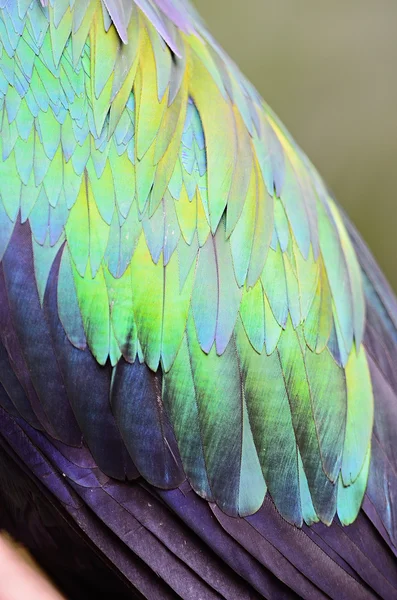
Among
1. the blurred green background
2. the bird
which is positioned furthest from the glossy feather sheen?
the blurred green background

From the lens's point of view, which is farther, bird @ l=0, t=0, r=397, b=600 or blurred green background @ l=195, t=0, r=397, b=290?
blurred green background @ l=195, t=0, r=397, b=290

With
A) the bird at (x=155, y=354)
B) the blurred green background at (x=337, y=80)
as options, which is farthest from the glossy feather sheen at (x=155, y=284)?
the blurred green background at (x=337, y=80)

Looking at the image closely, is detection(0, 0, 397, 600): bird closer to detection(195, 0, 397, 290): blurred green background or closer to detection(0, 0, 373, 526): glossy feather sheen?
detection(0, 0, 373, 526): glossy feather sheen

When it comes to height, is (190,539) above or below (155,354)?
below

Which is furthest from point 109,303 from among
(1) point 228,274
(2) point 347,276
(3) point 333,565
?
(3) point 333,565

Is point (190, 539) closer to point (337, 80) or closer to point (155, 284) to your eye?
point (155, 284)

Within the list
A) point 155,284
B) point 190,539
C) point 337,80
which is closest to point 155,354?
point 155,284
